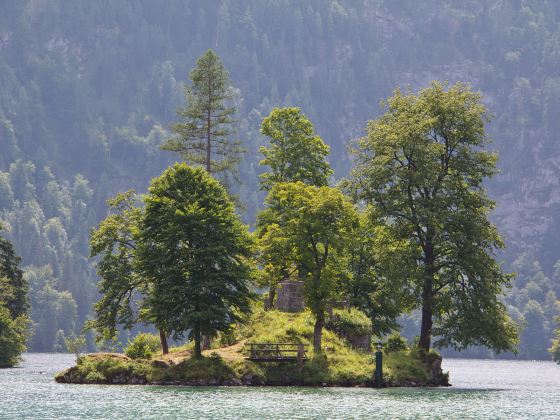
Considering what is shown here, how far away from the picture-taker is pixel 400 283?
81.2 m

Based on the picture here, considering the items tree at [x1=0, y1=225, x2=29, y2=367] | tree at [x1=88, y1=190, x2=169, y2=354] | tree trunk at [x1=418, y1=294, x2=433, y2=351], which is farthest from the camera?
tree at [x1=0, y1=225, x2=29, y2=367]

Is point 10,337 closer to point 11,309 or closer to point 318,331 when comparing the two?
point 11,309

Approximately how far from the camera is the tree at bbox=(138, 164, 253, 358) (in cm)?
7738

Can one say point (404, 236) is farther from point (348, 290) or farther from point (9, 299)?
point (9, 299)

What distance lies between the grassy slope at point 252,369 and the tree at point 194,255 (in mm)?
2431

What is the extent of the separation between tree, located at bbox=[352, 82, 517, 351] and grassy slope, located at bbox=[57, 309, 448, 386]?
4.84 metres

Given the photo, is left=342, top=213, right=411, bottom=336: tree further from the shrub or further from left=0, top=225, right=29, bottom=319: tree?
left=0, top=225, right=29, bottom=319: tree

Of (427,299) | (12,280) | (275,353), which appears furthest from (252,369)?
(12,280)

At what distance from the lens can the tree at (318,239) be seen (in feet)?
263

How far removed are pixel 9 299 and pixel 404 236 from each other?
64.5m

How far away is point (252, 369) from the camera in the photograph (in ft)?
251

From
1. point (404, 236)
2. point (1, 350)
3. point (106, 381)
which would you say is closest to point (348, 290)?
point (404, 236)

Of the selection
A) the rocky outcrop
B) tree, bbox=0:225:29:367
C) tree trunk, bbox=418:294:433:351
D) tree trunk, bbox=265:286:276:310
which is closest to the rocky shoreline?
tree trunk, bbox=418:294:433:351

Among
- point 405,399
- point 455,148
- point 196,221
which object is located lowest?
point 405,399
